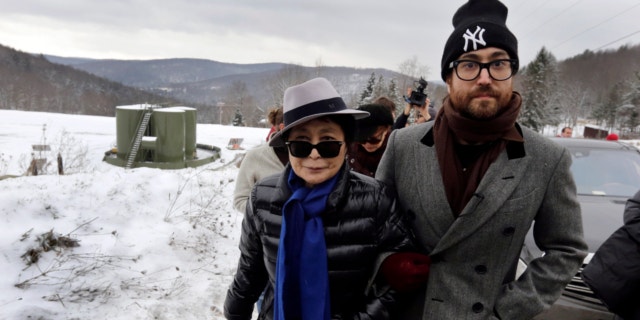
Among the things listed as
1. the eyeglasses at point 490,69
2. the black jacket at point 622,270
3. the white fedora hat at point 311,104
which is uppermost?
the eyeglasses at point 490,69

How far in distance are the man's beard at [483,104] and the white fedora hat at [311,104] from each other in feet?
1.66

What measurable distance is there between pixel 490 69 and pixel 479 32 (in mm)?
198

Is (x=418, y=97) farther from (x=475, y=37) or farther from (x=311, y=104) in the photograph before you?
(x=311, y=104)

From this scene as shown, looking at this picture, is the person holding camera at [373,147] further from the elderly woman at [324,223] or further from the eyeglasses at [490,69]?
the eyeglasses at [490,69]

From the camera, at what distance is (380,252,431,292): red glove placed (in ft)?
5.69

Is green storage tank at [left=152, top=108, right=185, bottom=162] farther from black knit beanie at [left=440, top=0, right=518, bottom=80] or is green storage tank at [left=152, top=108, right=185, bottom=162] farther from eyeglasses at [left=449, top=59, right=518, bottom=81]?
eyeglasses at [left=449, top=59, right=518, bottom=81]

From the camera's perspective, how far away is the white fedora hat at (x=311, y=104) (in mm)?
1854

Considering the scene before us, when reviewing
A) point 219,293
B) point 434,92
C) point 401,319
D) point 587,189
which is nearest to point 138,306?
point 219,293

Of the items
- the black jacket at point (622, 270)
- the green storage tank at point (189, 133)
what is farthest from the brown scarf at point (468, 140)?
the green storage tank at point (189, 133)

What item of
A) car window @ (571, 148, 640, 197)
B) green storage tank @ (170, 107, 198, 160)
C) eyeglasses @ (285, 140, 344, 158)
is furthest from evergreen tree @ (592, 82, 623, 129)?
eyeglasses @ (285, 140, 344, 158)

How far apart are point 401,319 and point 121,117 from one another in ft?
94.5

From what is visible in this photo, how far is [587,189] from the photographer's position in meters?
A: 4.81

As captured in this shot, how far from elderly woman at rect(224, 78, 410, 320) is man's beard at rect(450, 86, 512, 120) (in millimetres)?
525

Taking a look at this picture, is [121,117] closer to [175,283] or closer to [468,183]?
[175,283]
